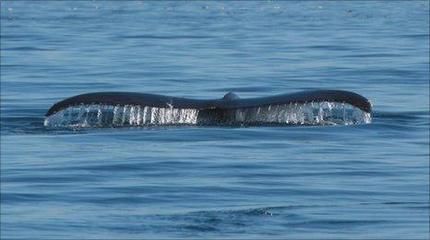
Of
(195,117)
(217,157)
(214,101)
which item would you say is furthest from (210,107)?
(217,157)

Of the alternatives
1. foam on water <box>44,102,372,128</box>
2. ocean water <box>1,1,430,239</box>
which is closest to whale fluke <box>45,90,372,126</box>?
foam on water <box>44,102,372,128</box>

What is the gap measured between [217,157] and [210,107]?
184 cm

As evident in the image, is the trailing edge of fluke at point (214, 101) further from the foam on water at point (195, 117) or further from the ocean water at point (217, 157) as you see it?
the ocean water at point (217, 157)

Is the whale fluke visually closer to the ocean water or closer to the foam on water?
the foam on water

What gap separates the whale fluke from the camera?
16.2 m

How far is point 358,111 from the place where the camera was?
55.8ft

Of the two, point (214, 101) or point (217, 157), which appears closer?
point (217, 157)

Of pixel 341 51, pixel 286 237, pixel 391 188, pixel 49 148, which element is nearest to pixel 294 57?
pixel 341 51

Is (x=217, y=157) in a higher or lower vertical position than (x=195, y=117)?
lower

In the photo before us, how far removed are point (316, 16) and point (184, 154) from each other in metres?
29.7

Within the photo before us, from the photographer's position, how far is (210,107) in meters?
16.3

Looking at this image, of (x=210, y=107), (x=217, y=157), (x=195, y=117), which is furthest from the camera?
(x=195, y=117)

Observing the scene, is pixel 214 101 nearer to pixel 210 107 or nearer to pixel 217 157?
pixel 210 107

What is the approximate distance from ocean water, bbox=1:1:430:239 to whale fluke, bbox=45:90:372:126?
19 cm
